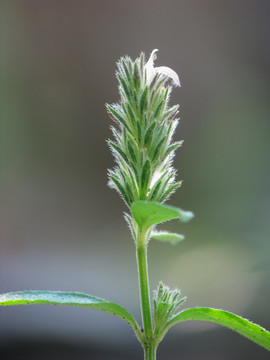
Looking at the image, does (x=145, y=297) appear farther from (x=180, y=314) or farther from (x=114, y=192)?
(x=114, y=192)

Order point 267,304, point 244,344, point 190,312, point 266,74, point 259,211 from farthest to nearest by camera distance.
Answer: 1. point 266,74
2. point 259,211
3. point 267,304
4. point 244,344
5. point 190,312

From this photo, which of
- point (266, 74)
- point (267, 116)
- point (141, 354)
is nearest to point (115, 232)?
point (141, 354)

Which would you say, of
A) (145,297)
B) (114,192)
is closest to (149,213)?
(145,297)

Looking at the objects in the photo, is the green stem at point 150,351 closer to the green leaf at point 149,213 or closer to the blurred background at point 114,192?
the green leaf at point 149,213

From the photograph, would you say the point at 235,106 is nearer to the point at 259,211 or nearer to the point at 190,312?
the point at 259,211

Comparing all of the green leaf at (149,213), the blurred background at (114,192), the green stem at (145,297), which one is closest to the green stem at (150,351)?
the green stem at (145,297)
